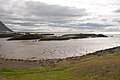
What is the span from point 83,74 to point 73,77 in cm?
187

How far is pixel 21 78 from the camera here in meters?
28.0

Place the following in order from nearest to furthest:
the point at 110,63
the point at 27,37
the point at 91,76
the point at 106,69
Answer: the point at 91,76, the point at 106,69, the point at 110,63, the point at 27,37

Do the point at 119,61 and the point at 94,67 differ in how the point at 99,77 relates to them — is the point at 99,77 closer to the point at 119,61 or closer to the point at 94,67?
the point at 94,67

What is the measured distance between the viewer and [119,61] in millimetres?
32750

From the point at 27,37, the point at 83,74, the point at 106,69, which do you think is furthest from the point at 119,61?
the point at 27,37

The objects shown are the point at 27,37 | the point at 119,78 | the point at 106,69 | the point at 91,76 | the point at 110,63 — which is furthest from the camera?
the point at 27,37

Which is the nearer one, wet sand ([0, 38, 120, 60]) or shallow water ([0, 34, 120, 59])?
wet sand ([0, 38, 120, 60])

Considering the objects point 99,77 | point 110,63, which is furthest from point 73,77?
point 110,63

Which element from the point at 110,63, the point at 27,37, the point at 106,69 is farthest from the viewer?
the point at 27,37

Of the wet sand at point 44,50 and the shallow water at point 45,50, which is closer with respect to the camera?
the wet sand at point 44,50

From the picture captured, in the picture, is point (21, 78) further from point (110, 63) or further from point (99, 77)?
point (110, 63)

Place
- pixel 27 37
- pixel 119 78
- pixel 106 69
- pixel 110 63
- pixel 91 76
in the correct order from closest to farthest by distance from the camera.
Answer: pixel 119 78 → pixel 91 76 → pixel 106 69 → pixel 110 63 → pixel 27 37

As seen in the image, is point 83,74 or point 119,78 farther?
point 83,74

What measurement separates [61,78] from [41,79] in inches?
95.6
